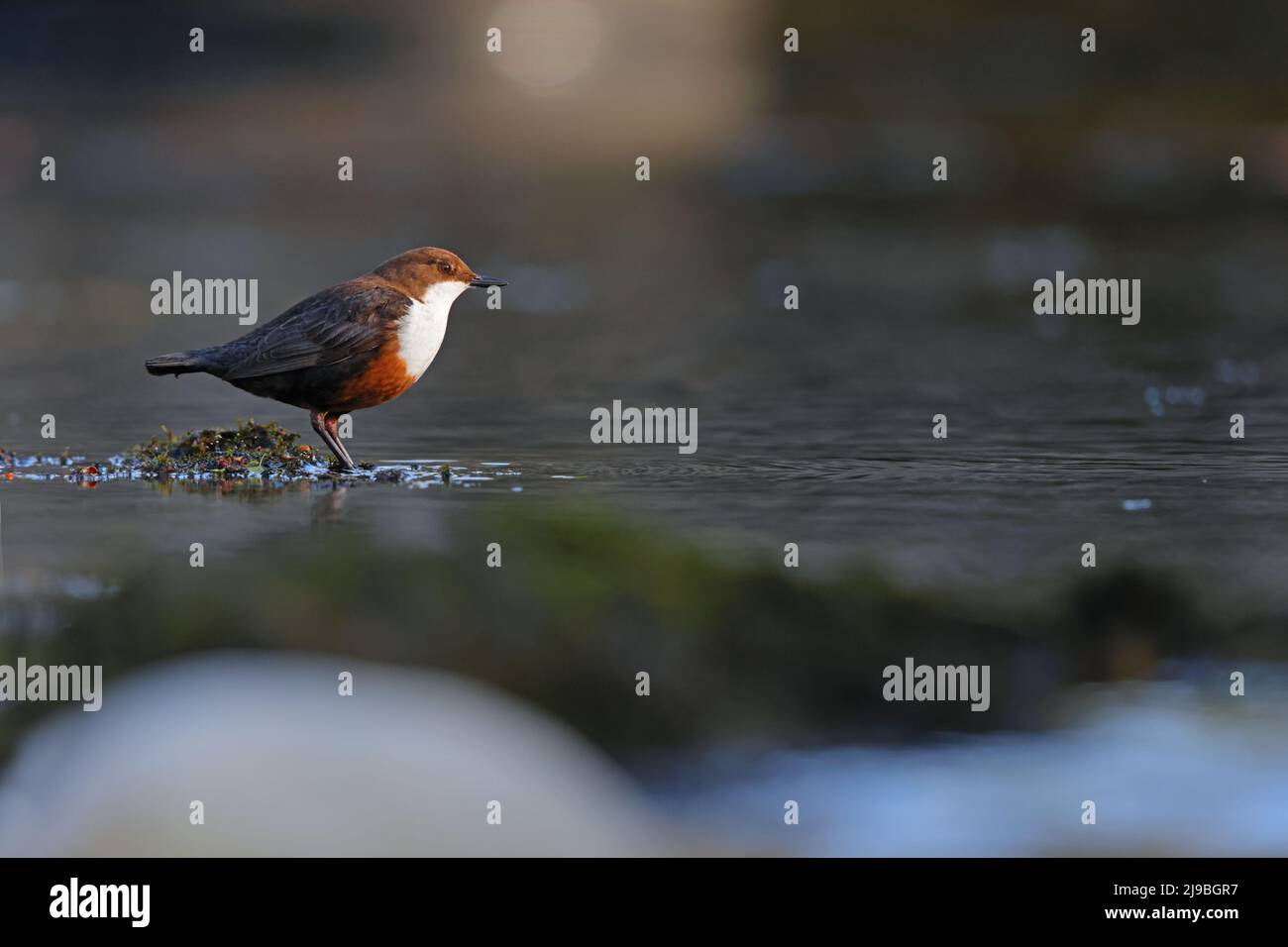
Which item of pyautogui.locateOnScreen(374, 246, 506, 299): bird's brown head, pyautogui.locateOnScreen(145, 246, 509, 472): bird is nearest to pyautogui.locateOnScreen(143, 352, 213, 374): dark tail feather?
pyautogui.locateOnScreen(145, 246, 509, 472): bird

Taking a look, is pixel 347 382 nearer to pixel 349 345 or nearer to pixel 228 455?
pixel 349 345

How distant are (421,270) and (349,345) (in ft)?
2.28

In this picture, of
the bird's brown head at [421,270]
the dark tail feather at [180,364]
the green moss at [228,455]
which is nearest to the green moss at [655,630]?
the green moss at [228,455]

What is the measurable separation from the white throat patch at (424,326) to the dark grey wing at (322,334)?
92 millimetres

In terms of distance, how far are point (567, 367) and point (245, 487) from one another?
20.0ft

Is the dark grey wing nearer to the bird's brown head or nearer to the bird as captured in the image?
the bird

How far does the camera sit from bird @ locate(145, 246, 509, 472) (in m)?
9.92

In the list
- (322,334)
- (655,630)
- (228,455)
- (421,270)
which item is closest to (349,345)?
(322,334)

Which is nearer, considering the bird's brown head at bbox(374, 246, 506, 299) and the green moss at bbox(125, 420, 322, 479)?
the bird's brown head at bbox(374, 246, 506, 299)

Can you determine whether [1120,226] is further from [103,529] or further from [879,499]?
[103,529]

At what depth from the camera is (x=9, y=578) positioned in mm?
8047

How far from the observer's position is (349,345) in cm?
990

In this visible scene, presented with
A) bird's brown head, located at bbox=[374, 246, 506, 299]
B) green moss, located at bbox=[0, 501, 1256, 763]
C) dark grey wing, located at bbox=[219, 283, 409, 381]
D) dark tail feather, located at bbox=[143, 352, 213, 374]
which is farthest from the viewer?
dark tail feather, located at bbox=[143, 352, 213, 374]

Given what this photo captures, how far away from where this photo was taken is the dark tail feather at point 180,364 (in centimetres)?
1027
